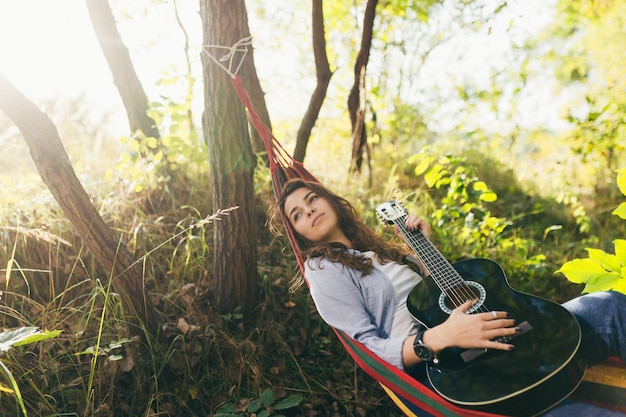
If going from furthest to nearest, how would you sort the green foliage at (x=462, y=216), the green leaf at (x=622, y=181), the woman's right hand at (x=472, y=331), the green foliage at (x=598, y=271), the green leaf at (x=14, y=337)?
1. the green foliage at (x=462, y=216)
2. the woman's right hand at (x=472, y=331)
3. the green leaf at (x=14, y=337)
4. the green foliage at (x=598, y=271)
5. the green leaf at (x=622, y=181)

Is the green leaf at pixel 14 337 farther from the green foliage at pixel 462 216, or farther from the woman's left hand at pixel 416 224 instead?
the green foliage at pixel 462 216

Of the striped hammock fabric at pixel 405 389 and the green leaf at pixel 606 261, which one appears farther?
the striped hammock fabric at pixel 405 389

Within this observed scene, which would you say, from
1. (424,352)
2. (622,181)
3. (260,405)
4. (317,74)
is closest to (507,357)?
(424,352)

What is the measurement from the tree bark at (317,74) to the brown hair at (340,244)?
83 cm

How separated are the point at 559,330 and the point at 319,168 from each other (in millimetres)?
2589

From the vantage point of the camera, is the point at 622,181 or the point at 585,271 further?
the point at 585,271

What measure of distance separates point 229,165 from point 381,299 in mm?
893

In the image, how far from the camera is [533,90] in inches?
240

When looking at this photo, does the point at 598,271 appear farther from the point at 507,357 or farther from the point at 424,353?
the point at 424,353

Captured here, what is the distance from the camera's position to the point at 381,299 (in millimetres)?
1697

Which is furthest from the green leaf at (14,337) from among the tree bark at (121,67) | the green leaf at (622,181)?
the tree bark at (121,67)

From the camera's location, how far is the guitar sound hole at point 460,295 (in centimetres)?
153

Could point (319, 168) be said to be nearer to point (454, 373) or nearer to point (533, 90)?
point (454, 373)

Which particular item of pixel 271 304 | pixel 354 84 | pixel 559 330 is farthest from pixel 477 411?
pixel 354 84
